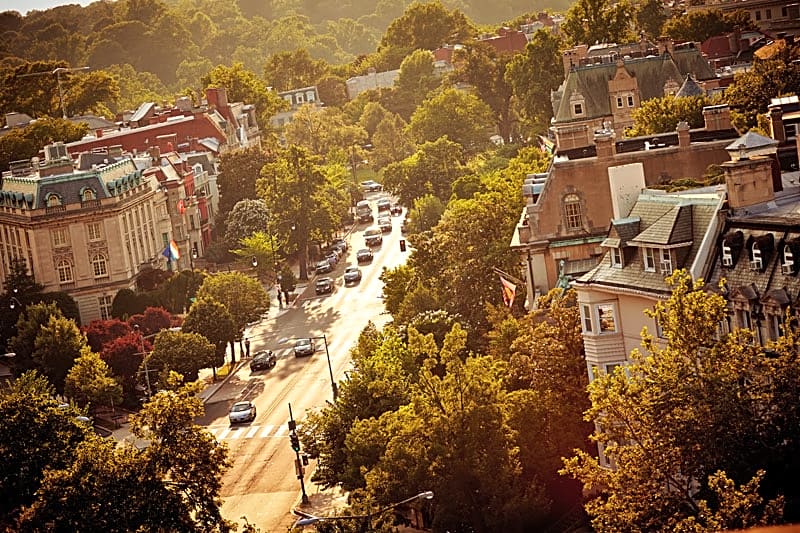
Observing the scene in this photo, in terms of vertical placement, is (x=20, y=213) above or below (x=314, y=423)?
above

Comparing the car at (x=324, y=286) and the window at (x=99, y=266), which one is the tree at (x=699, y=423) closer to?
the car at (x=324, y=286)

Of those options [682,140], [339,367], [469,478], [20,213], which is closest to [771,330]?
[469,478]

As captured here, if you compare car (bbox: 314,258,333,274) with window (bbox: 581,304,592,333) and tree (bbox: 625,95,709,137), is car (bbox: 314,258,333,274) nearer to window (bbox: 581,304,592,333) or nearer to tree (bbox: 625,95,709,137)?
tree (bbox: 625,95,709,137)

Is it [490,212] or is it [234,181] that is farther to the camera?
[234,181]

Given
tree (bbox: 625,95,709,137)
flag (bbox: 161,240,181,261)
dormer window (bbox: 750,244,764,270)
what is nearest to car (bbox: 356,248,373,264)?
flag (bbox: 161,240,181,261)

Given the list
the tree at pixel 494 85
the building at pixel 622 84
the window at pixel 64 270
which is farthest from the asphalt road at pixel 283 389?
the tree at pixel 494 85

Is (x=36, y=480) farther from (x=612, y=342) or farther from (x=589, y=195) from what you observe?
(x=589, y=195)
